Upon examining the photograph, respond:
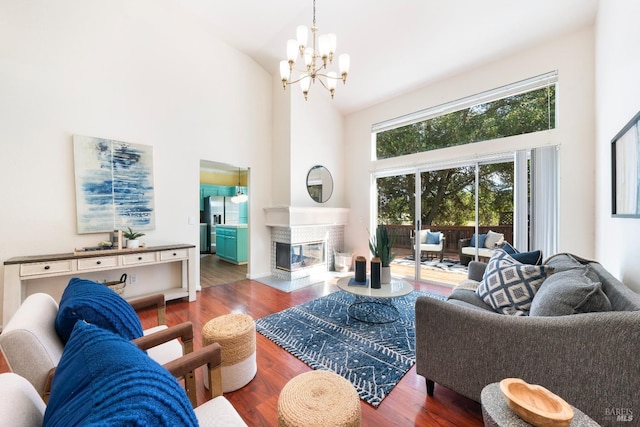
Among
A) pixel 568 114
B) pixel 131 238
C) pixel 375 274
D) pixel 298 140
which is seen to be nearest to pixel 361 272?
pixel 375 274

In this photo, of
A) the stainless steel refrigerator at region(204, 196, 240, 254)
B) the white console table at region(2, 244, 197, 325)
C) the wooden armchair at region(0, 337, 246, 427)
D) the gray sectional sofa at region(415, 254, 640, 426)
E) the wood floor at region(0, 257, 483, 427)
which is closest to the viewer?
the wooden armchair at region(0, 337, 246, 427)

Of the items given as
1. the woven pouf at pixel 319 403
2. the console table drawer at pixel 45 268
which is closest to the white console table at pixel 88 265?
the console table drawer at pixel 45 268

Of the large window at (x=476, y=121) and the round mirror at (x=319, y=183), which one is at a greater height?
the large window at (x=476, y=121)

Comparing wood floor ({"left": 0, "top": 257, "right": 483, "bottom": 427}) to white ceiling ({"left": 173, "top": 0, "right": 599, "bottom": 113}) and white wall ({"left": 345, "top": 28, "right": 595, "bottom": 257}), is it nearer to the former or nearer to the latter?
white wall ({"left": 345, "top": 28, "right": 595, "bottom": 257})

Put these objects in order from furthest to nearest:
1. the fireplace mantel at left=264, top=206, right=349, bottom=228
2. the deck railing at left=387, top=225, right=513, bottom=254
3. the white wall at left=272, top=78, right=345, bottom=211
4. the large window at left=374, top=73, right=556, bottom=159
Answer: the white wall at left=272, top=78, right=345, bottom=211
the fireplace mantel at left=264, top=206, right=349, bottom=228
the deck railing at left=387, top=225, right=513, bottom=254
the large window at left=374, top=73, right=556, bottom=159

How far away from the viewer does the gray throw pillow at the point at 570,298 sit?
1.27m

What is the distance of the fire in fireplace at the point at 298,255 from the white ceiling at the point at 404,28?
322 centimetres

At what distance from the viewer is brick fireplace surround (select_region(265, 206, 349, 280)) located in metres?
4.44

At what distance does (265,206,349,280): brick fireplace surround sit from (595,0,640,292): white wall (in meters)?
3.65

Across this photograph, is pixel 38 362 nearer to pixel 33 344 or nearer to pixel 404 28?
pixel 33 344

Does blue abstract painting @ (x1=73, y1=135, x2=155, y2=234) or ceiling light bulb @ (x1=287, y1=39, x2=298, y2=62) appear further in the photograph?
blue abstract painting @ (x1=73, y1=135, x2=155, y2=234)

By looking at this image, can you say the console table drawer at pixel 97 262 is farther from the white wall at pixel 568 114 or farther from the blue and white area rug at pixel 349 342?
the white wall at pixel 568 114

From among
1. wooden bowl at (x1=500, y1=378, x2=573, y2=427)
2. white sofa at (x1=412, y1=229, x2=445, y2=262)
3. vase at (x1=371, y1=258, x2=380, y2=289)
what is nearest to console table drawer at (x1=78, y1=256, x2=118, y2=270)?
vase at (x1=371, y1=258, x2=380, y2=289)

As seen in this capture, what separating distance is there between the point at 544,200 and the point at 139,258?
5.18 metres
